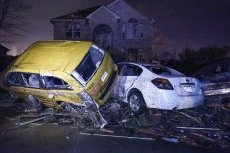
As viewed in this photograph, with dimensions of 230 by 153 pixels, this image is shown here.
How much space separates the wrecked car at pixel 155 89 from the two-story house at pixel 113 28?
87.3ft

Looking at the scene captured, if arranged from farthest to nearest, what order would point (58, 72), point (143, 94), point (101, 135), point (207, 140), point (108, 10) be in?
1. point (108, 10)
2. point (143, 94)
3. point (58, 72)
4. point (101, 135)
5. point (207, 140)

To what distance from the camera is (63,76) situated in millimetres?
9945

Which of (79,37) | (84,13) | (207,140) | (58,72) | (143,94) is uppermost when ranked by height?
(84,13)

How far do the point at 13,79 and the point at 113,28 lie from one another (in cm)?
2885

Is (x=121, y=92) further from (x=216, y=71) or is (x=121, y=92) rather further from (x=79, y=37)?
(x=79, y=37)

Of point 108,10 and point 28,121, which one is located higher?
point 108,10

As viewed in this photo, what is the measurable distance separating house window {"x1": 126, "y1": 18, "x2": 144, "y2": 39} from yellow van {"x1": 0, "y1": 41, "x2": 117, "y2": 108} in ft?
95.1

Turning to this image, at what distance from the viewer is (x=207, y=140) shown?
8391 millimetres

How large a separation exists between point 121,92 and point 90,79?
5.74 ft

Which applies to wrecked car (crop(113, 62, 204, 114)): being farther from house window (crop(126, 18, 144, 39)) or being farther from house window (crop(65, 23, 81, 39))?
house window (crop(126, 18, 144, 39))

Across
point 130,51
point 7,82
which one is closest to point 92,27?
point 130,51

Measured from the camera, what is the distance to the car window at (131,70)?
11398 millimetres

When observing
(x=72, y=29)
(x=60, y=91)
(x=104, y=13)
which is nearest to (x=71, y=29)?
(x=72, y=29)

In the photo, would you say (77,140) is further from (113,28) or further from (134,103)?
(113,28)
